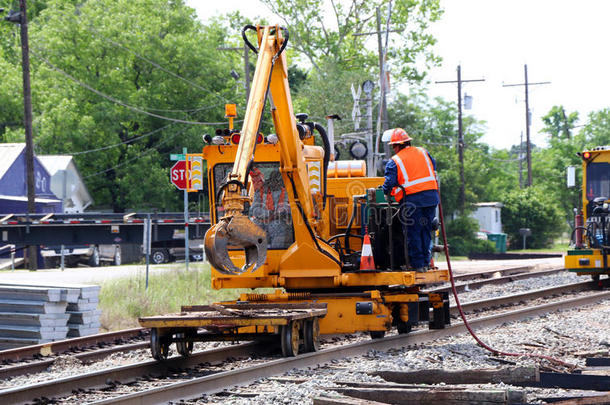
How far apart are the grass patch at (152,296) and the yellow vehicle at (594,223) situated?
7.57 metres

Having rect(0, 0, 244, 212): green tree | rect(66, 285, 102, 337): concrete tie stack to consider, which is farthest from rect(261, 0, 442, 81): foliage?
rect(66, 285, 102, 337): concrete tie stack

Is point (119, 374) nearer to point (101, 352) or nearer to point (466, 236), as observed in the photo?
point (101, 352)

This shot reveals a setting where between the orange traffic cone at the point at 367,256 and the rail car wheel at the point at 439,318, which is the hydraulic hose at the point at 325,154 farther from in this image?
the rail car wheel at the point at 439,318

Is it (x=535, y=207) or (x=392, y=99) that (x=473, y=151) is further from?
(x=392, y=99)

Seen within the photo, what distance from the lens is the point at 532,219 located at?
58.1m

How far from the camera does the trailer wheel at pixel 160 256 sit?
3909 cm

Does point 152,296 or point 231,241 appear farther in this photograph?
point 152,296

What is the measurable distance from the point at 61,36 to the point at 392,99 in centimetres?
2001

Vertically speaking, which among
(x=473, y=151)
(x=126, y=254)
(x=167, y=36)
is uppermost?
(x=167, y=36)

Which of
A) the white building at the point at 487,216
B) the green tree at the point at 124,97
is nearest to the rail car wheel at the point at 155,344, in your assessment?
the green tree at the point at 124,97

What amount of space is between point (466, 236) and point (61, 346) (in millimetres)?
42588

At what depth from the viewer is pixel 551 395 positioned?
6.82 m

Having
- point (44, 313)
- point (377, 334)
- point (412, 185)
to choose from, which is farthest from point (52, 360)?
point (412, 185)

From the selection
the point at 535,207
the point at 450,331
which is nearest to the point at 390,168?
the point at 450,331
